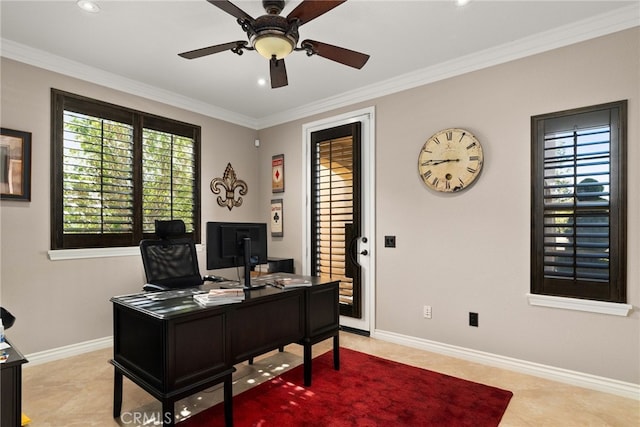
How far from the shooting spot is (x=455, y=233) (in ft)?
10.9

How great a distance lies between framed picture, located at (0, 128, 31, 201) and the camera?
2.91 meters

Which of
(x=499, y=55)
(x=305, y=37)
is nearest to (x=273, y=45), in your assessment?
(x=305, y=37)

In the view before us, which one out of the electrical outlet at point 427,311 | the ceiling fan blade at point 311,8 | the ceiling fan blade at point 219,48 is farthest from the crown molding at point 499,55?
the electrical outlet at point 427,311

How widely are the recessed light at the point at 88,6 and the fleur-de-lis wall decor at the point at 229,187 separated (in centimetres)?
231

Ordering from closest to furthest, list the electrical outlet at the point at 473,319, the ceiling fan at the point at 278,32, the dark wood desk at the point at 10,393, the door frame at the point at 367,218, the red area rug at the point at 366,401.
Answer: the dark wood desk at the point at 10,393 → the ceiling fan at the point at 278,32 → the red area rug at the point at 366,401 → the electrical outlet at the point at 473,319 → the door frame at the point at 367,218

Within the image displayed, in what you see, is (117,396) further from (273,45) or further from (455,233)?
(455,233)

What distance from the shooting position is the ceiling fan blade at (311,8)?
74.6 inches

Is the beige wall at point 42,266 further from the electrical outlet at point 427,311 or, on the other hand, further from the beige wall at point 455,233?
the electrical outlet at point 427,311

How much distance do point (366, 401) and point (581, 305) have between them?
5.91 feet

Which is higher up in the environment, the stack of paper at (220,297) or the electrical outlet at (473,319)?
the stack of paper at (220,297)

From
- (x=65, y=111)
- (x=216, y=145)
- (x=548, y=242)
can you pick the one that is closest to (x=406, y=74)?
(x=548, y=242)

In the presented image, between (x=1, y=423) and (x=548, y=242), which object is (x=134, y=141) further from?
(x=548, y=242)

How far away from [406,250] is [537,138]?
155cm

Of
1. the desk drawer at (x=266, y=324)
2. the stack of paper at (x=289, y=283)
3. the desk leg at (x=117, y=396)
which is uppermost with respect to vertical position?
the stack of paper at (x=289, y=283)
